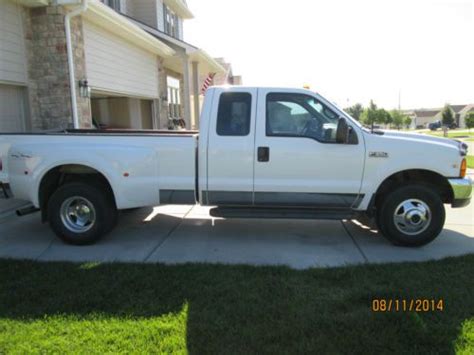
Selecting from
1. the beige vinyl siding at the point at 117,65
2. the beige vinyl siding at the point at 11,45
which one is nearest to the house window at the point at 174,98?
the beige vinyl siding at the point at 117,65

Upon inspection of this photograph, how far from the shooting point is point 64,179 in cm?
589

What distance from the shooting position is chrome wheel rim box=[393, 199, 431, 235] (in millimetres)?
5457

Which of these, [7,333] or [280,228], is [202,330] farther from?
[280,228]

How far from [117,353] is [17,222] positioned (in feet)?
15.6

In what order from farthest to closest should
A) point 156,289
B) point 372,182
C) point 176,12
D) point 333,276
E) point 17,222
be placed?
1. point 176,12
2. point 17,222
3. point 372,182
4. point 333,276
5. point 156,289

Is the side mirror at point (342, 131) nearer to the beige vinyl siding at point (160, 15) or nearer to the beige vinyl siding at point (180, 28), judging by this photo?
the beige vinyl siding at point (160, 15)

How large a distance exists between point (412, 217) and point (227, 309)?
10.1 ft

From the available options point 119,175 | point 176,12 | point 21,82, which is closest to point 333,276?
point 119,175

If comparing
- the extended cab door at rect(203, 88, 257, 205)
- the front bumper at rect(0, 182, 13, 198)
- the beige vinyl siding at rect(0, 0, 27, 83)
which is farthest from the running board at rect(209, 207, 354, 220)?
the beige vinyl siding at rect(0, 0, 27, 83)

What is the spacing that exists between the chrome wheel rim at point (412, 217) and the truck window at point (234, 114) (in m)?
2.32

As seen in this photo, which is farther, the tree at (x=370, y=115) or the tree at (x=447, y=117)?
the tree at (x=447, y=117)

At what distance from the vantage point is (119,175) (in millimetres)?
5520

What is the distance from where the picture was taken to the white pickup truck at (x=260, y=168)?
5422mm

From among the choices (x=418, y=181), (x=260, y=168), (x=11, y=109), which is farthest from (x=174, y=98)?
(x=418, y=181)
